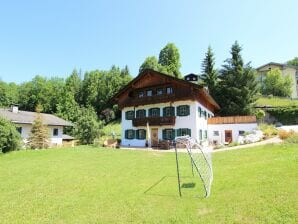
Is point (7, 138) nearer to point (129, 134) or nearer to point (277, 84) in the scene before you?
point (129, 134)

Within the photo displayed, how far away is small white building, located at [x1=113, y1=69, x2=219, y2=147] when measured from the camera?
86.6 feet

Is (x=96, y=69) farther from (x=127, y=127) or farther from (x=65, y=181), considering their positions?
(x=65, y=181)

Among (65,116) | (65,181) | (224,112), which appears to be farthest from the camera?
(65,116)

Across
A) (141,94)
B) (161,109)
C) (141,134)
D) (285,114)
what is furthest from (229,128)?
(285,114)

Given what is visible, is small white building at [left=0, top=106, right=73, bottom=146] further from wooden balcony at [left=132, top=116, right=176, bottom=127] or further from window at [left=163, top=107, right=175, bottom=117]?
window at [left=163, top=107, right=175, bottom=117]

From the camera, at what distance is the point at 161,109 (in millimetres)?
28688

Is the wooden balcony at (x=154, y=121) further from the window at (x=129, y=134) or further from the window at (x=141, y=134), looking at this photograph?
the window at (x=129, y=134)

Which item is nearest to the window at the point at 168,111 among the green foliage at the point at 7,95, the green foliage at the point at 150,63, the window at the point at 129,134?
the window at the point at 129,134

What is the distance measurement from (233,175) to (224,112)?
2867 cm

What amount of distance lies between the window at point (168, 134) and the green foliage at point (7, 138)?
15.0 meters

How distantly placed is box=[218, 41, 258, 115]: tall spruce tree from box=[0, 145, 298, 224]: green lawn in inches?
1020

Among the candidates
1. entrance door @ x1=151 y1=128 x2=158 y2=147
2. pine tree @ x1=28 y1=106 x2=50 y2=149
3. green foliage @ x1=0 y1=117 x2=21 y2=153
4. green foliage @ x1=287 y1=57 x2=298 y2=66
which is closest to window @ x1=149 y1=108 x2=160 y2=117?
entrance door @ x1=151 y1=128 x2=158 y2=147

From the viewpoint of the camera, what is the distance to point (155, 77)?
29438mm

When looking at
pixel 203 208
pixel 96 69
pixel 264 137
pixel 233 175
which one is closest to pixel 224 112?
pixel 264 137
